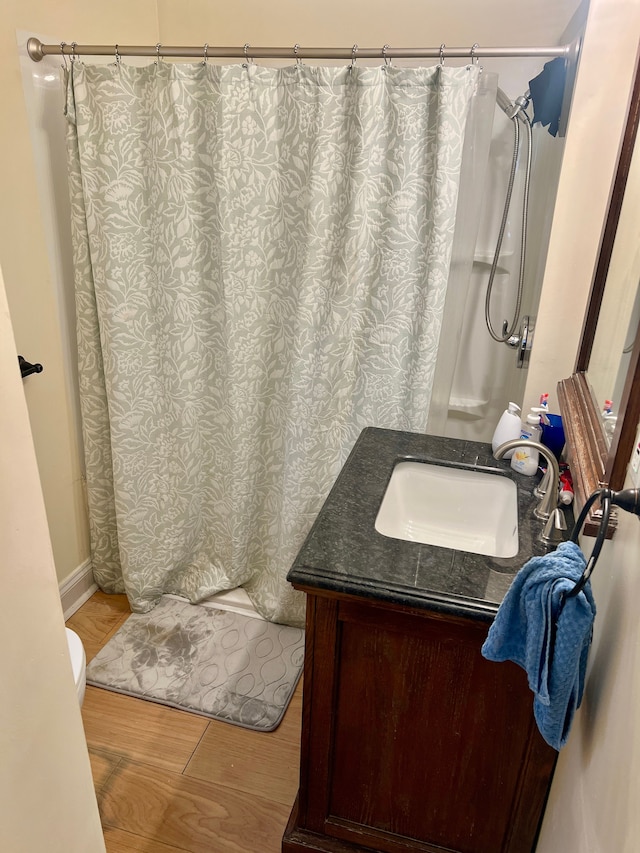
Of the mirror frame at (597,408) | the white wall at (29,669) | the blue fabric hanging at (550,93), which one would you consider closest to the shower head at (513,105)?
the blue fabric hanging at (550,93)

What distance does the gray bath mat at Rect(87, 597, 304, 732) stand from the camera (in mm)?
1869

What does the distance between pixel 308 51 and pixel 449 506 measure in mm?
1263

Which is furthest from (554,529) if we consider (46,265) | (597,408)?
(46,265)

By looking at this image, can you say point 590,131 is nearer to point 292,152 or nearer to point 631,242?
point 631,242

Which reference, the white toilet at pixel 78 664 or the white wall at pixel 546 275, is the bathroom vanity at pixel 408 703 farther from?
the white toilet at pixel 78 664

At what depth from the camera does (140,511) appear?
2.15 m

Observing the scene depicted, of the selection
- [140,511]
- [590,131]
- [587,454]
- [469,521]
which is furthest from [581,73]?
[140,511]

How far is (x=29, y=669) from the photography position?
0.71m

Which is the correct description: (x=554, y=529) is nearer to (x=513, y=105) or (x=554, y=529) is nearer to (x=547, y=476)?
(x=547, y=476)

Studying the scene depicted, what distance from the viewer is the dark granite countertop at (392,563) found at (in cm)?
112

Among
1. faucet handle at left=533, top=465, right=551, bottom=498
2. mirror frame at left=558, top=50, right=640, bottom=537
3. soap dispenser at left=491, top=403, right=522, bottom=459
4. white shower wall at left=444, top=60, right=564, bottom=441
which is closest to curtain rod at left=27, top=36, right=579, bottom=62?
white shower wall at left=444, top=60, right=564, bottom=441

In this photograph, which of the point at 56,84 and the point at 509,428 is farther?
the point at 56,84

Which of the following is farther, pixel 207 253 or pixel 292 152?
pixel 207 253

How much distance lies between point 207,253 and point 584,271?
3.60 ft
